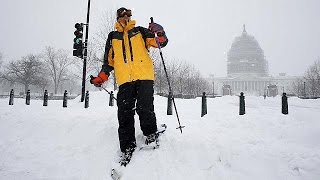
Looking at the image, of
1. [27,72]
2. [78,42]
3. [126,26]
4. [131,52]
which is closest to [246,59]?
[27,72]

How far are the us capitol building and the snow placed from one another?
114996 mm

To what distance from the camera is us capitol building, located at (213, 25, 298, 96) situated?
124350mm

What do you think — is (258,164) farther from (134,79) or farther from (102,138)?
(102,138)

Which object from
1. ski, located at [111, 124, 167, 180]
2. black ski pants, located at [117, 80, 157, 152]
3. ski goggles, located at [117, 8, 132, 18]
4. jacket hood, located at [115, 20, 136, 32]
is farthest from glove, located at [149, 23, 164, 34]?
ski, located at [111, 124, 167, 180]

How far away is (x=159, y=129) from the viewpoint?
16.7 feet

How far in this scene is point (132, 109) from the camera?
4.88 metres

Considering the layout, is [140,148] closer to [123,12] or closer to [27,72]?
[123,12]

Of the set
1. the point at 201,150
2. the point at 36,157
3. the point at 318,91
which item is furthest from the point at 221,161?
the point at 318,91

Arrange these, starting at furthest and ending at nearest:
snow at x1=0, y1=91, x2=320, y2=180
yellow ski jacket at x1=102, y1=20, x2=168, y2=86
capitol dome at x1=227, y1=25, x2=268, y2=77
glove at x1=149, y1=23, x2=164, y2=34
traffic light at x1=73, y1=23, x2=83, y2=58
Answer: capitol dome at x1=227, y1=25, x2=268, y2=77 → traffic light at x1=73, y1=23, x2=83, y2=58 → glove at x1=149, y1=23, x2=164, y2=34 → yellow ski jacket at x1=102, y1=20, x2=168, y2=86 → snow at x1=0, y1=91, x2=320, y2=180

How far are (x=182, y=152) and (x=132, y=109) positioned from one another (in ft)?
3.71

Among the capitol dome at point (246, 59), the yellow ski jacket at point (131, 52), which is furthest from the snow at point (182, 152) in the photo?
the capitol dome at point (246, 59)

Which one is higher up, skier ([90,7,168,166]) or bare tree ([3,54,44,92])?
bare tree ([3,54,44,92])

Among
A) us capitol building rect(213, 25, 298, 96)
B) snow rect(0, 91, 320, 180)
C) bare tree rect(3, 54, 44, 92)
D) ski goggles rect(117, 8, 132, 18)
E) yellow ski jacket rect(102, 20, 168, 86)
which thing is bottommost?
snow rect(0, 91, 320, 180)

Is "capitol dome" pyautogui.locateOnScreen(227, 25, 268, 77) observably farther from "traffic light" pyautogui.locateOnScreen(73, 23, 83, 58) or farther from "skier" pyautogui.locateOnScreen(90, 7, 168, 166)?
"skier" pyautogui.locateOnScreen(90, 7, 168, 166)
